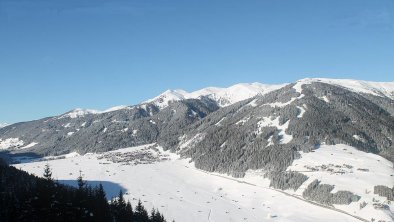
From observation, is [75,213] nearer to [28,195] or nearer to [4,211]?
[4,211]

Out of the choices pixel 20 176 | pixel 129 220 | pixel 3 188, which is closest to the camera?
pixel 129 220

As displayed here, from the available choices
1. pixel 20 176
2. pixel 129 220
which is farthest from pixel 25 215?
pixel 20 176

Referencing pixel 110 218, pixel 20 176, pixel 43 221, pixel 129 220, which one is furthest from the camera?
pixel 20 176

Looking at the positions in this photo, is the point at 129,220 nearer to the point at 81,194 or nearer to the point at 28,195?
the point at 81,194

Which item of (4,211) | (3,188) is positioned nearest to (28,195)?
(3,188)

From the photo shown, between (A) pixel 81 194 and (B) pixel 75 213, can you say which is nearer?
(B) pixel 75 213

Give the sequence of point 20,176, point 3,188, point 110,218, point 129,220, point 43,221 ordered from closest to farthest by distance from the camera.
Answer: point 43,221 → point 110,218 → point 129,220 → point 3,188 → point 20,176

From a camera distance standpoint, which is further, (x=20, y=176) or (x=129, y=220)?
(x=20, y=176)

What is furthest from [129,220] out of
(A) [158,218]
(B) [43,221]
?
(B) [43,221]

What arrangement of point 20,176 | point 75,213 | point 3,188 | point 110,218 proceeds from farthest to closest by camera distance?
1. point 20,176
2. point 3,188
3. point 110,218
4. point 75,213
